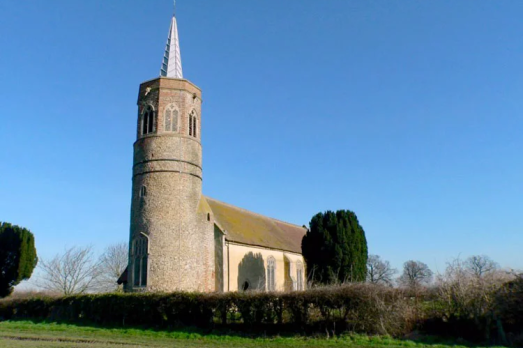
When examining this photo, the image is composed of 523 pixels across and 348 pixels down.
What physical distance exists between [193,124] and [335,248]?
38.7 feet

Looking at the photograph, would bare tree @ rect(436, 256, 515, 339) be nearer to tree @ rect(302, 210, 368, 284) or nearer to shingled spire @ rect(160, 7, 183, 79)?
tree @ rect(302, 210, 368, 284)

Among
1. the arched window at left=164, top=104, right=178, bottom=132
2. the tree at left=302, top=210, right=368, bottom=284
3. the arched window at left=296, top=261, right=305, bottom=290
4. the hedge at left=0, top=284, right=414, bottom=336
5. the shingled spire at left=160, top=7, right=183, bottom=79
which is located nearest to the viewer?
the hedge at left=0, top=284, right=414, bottom=336

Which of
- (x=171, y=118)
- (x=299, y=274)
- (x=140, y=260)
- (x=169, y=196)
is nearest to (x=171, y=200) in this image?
(x=169, y=196)

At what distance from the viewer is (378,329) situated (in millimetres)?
16625

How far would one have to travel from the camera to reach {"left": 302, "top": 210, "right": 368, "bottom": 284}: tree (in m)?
26.4

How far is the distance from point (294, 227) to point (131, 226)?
24.5 meters

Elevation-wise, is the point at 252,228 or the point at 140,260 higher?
the point at 252,228

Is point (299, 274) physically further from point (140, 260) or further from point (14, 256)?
point (14, 256)

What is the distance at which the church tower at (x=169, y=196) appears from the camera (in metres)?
25.5

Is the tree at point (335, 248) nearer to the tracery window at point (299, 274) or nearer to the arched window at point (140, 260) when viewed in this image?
the tracery window at point (299, 274)

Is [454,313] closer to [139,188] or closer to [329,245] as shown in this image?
[329,245]

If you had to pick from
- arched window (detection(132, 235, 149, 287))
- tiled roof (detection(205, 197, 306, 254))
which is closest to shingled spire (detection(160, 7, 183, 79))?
tiled roof (detection(205, 197, 306, 254))

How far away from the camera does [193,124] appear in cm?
2867

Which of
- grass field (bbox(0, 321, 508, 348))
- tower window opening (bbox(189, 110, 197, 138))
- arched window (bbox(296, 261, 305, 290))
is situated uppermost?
tower window opening (bbox(189, 110, 197, 138))
